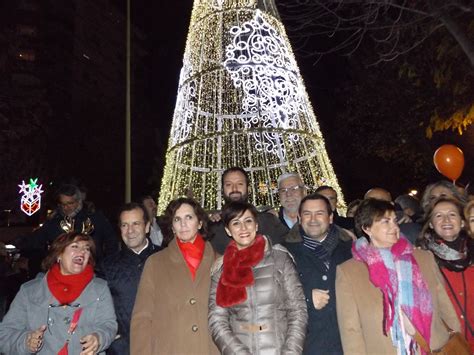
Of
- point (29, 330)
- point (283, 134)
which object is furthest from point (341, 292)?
point (283, 134)

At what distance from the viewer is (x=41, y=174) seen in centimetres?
Result: 2309

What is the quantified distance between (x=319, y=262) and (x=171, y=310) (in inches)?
41.2

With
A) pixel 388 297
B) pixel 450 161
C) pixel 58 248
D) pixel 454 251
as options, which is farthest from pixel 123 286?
pixel 450 161

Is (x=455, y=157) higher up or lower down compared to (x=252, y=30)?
lower down

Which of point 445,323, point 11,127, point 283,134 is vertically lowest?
point 445,323

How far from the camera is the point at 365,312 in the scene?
10.2 feet

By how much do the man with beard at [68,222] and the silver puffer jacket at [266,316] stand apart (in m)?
2.02

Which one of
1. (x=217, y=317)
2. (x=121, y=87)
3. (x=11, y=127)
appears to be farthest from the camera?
(x=121, y=87)

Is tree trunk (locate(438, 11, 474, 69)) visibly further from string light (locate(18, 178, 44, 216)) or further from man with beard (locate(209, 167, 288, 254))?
string light (locate(18, 178, 44, 216))

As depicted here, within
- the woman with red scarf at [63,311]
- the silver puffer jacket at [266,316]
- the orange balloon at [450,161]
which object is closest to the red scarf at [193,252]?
the silver puffer jacket at [266,316]

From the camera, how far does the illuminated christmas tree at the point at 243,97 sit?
8180 millimetres

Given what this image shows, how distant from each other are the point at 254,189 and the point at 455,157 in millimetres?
3466

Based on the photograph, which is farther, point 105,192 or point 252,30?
point 105,192

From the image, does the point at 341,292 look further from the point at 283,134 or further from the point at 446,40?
the point at 446,40
